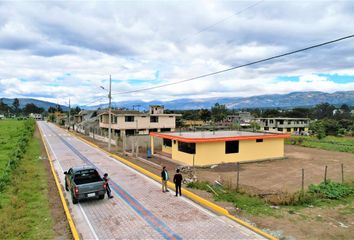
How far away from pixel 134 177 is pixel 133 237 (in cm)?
1021

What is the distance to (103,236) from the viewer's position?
10.5 m

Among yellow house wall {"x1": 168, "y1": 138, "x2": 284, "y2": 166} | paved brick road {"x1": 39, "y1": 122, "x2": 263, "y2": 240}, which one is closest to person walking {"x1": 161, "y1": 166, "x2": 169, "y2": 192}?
paved brick road {"x1": 39, "y1": 122, "x2": 263, "y2": 240}

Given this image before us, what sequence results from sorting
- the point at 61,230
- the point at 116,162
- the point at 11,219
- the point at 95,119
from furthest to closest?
the point at 95,119 → the point at 116,162 → the point at 11,219 → the point at 61,230

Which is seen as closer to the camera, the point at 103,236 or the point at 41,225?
the point at 103,236

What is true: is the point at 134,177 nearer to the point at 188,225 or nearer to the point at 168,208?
the point at 168,208

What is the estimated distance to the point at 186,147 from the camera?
27531mm

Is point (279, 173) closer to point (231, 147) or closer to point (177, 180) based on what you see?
point (231, 147)

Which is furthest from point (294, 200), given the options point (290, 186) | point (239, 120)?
point (239, 120)

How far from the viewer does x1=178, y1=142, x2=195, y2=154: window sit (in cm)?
2664

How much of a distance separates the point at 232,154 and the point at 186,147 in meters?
4.67

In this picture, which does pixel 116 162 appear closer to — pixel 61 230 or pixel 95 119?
pixel 61 230

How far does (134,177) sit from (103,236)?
32.6 feet

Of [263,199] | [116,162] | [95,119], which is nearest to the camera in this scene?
[263,199]

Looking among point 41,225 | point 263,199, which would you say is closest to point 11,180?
point 41,225
